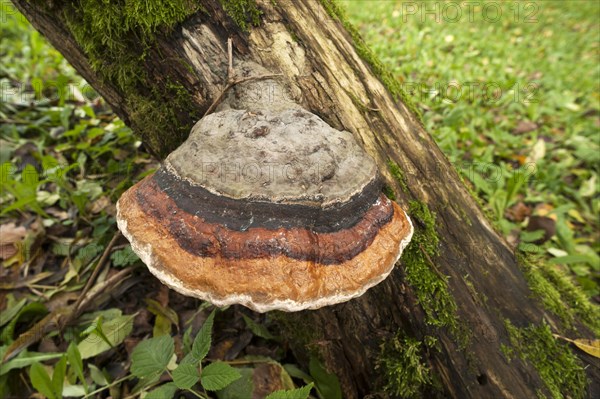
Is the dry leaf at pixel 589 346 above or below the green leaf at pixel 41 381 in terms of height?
below

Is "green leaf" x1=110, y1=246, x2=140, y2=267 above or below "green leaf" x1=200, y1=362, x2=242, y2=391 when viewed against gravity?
above

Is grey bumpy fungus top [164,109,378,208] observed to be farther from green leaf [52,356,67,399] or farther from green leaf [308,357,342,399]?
green leaf [52,356,67,399]

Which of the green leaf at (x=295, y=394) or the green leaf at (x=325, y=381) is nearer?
the green leaf at (x=295, y=394)

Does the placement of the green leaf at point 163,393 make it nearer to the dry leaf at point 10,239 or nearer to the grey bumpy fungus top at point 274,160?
the grey bumpy fungus top at point 274,160

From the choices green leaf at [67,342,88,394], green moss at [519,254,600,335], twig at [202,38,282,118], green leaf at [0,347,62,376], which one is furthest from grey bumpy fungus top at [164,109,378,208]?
green leaf at [0,347,62,376]

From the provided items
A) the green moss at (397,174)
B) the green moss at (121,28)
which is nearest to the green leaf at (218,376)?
the green moss at (397,174)
